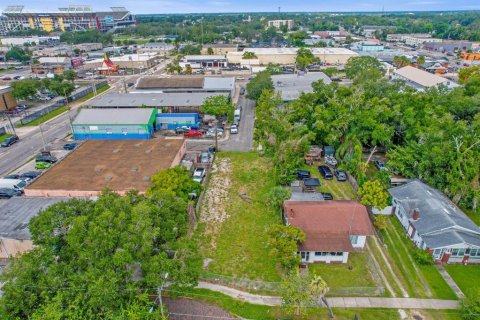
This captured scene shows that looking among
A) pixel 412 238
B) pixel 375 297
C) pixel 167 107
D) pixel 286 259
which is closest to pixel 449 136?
pixel 412 238

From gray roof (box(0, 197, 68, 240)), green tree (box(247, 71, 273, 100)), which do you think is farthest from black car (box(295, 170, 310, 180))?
gray roof (box(0, 197, 68, 240))

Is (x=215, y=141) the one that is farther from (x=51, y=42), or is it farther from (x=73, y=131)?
(x=51, y=42)

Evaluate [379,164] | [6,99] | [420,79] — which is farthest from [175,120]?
[420,79]

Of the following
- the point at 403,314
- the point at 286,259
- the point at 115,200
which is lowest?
the point at 403,314

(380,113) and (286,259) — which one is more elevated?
(380,113)

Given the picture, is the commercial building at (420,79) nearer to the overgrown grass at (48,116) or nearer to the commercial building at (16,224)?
the commercial building at (16,224)

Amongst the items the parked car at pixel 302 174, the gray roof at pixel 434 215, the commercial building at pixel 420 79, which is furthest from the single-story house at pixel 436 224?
the commercial building at pixel 420 79
